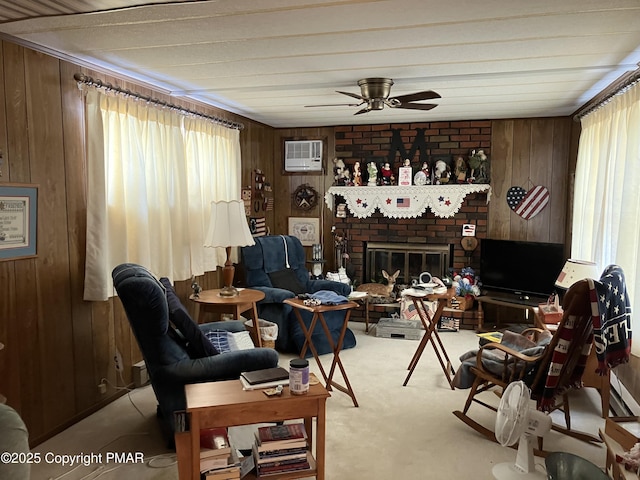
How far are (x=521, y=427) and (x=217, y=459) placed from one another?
152 cm

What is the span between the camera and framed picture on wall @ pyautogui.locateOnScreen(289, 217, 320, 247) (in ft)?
19.4

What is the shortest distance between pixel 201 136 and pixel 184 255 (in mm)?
1116

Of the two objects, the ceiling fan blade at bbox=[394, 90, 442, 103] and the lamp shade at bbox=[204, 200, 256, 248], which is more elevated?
the ceiling fan blade at bbox=[394, 90, 442, 103]

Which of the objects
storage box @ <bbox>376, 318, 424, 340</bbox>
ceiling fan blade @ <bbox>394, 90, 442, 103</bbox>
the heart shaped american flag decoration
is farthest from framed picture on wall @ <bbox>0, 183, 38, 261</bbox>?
the heart shaped american flag decoration

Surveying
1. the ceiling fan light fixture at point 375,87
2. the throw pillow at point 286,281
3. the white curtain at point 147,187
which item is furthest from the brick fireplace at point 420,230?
the ceiling fan light fixture at point 375,87

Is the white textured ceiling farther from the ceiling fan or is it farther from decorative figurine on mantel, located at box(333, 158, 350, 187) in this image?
decorative figurine on mantel, located at box(333, 158, 350, 187)

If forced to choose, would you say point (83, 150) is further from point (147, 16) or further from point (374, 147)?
point (374, 147)

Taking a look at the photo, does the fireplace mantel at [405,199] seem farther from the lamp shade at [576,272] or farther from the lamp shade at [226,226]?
the lamp shade at [226,226]

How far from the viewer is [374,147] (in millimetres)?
5625

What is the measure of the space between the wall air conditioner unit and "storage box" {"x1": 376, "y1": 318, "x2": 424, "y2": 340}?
6.88 ft

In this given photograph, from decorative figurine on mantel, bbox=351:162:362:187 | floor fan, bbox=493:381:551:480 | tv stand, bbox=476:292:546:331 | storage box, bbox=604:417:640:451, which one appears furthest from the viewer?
decorative figurine on mantel, bbox=351:162:362:187

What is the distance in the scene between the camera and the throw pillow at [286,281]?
15.9ft

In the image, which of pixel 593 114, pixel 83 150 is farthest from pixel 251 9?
pixel 593 114

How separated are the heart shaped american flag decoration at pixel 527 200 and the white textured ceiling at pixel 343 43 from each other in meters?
1.34
